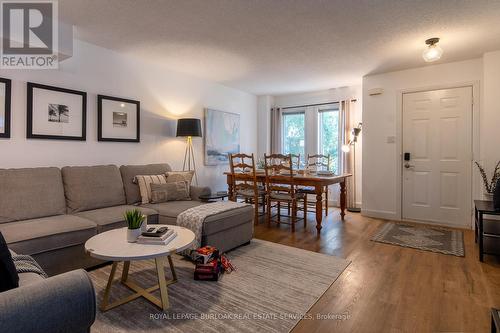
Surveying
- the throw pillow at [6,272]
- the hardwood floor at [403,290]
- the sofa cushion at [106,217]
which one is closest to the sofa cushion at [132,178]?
the sofa cushion at [106,217]

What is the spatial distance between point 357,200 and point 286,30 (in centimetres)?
355

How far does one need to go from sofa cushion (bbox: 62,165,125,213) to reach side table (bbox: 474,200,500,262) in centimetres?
378

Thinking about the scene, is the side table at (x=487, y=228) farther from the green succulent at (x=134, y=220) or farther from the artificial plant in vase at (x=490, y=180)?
the green succulent at (x=134, y=220)

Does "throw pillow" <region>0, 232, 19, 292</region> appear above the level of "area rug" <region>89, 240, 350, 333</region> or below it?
above

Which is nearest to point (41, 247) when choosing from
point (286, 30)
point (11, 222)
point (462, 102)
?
point (11, 222)

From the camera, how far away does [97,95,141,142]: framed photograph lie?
10.9 feet

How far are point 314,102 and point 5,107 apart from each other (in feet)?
16.1

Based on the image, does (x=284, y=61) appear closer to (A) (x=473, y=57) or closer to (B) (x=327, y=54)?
(B) (x=327, y=54)

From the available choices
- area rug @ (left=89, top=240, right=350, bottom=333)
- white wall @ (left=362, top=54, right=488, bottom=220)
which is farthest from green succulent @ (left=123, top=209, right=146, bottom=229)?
white wall @ (left=362, top=54, right=488, bottom=220)

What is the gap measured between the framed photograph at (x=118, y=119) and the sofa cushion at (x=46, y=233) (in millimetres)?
1302

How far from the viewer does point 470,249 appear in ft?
9.82

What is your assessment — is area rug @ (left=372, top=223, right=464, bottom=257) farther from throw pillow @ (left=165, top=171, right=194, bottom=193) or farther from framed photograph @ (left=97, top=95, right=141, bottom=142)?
framed photograph @ (left=97, top=95, right=141, bottom=142)

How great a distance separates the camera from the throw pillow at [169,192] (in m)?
3.23

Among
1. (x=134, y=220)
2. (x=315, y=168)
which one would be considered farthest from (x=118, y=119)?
(x=315, y=168)
